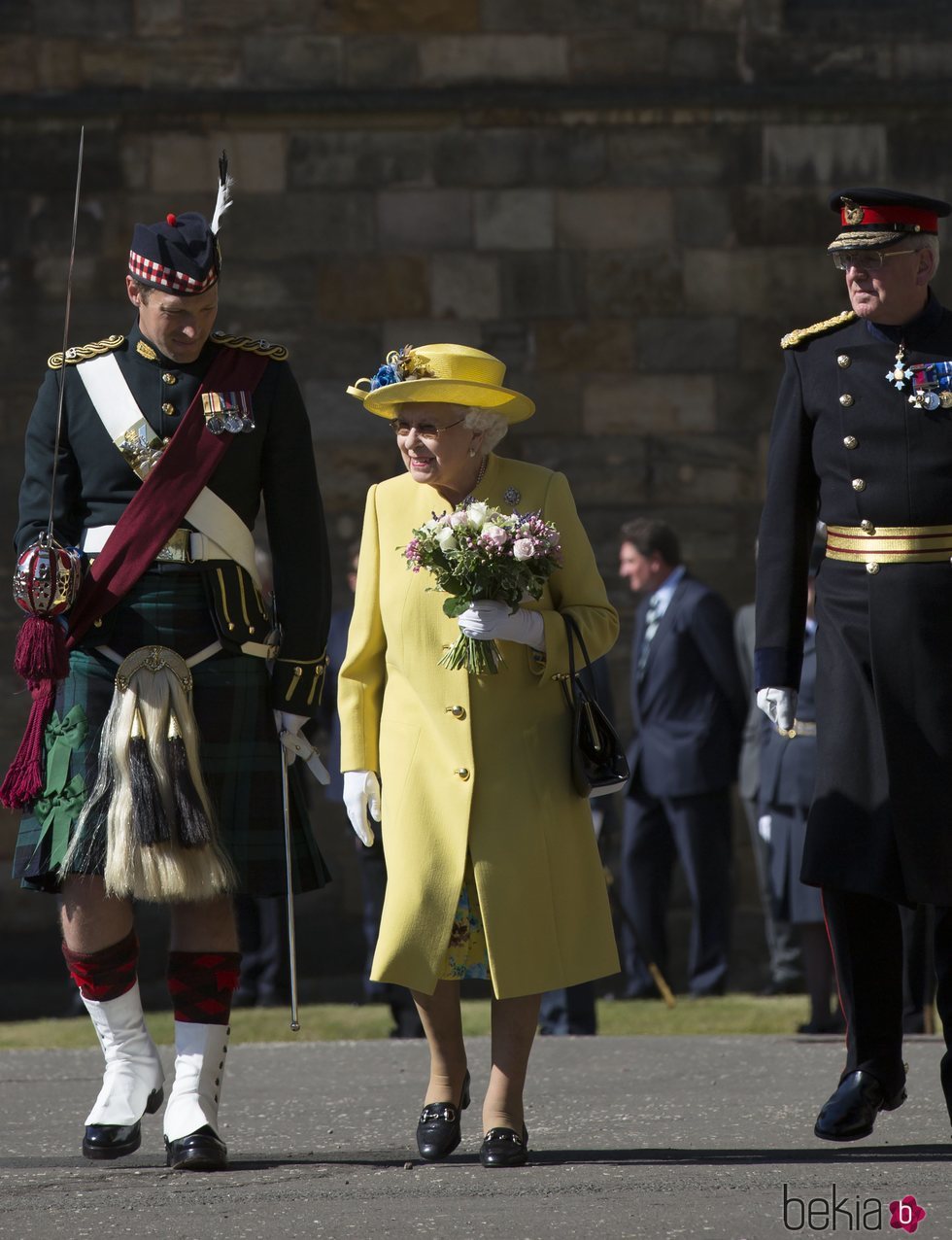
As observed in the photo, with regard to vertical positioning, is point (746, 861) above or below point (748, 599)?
Answer: below

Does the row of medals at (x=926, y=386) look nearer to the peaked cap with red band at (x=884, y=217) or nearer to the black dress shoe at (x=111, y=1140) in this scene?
the peaked cap with red band at (x=884, y=217)

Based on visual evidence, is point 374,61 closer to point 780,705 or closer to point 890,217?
point 890,217

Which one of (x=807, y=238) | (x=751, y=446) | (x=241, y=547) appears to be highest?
(x=807, y=238)

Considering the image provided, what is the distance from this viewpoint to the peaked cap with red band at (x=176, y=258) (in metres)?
5.59

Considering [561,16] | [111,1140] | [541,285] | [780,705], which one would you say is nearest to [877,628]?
[780,705]

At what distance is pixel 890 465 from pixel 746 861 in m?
7.47

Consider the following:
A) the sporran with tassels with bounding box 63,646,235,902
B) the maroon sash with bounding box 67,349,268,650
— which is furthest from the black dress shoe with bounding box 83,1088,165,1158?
the maroon sash with bounding box 67,349,268,650

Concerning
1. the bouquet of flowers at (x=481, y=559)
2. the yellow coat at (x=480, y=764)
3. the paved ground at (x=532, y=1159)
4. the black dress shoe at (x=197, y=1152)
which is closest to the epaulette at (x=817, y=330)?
the yellow coat at (x=480, y=764)

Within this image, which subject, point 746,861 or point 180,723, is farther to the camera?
point 746,861

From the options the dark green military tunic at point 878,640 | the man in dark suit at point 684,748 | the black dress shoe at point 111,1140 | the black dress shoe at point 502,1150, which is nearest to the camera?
the black dress shoe at point 502,1150

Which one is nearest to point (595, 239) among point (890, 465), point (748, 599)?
point (748, 599)

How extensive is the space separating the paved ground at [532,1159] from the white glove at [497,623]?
1240 millimetres

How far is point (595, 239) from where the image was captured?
13.0m

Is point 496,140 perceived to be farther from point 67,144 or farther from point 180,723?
point 180,723
